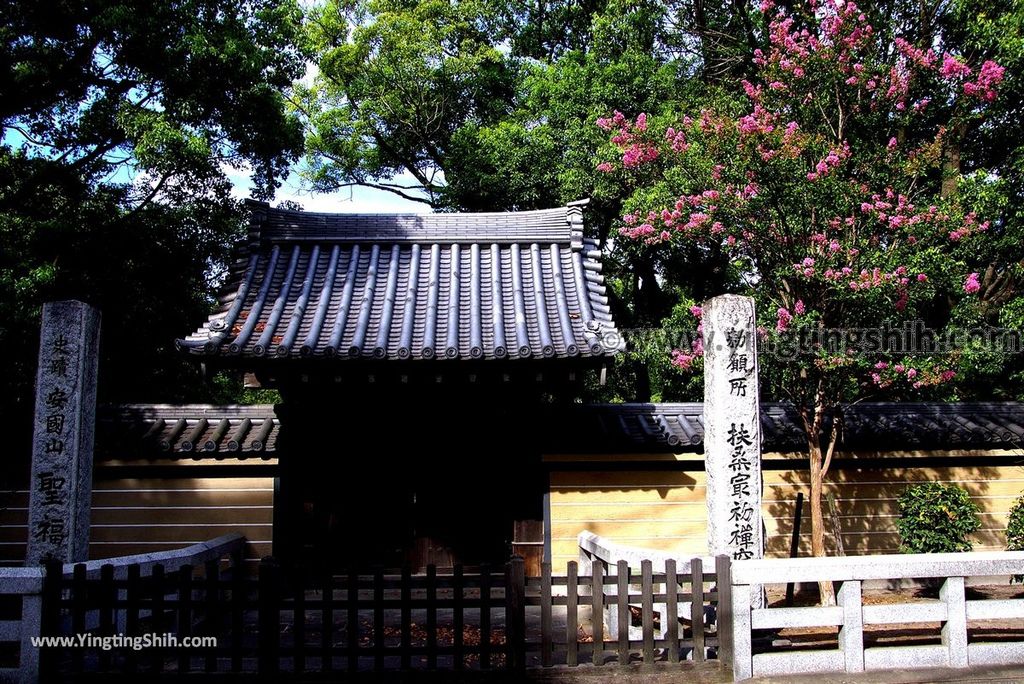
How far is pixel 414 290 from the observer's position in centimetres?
1065

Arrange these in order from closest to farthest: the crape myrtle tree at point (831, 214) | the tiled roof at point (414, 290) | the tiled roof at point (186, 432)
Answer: the tiled roof at point (414, 290) < the crape myrtle tree at point (831, 214) < the tiled roof at point (186, 432)

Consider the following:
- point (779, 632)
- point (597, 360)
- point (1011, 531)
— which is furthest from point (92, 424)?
point (1011, 531)

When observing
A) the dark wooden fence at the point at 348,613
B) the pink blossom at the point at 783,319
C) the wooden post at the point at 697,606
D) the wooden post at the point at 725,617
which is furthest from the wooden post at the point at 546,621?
the pink blossom at the point at 783,319

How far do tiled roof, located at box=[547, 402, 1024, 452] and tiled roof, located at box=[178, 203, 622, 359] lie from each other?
1755mm

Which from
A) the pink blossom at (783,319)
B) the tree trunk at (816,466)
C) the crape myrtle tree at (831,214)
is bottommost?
the tree trunk at (816,466)

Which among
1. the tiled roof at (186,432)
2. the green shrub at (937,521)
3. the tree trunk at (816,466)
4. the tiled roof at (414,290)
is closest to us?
the tiled roof at (414,290)

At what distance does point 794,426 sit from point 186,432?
895cm

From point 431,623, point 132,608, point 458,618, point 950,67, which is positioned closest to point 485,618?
point 458,618

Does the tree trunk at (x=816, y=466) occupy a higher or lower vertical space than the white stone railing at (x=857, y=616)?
higher

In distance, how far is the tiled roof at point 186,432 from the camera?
34.1 ft

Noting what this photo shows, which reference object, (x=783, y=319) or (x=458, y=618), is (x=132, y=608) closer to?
(x=458, y=618)

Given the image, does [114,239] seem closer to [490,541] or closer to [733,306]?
[490,541]

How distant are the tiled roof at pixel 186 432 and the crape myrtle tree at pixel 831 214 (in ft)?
20.2

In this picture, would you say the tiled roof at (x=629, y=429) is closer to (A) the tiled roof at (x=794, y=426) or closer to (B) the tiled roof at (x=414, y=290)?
(A) the tiled roof at (x=794, y=426)
